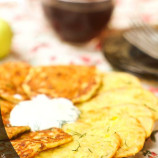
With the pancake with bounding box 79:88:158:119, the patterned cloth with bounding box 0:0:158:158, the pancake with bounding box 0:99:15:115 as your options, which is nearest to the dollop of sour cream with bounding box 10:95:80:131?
the pancake with bounding box 0:99:15:115

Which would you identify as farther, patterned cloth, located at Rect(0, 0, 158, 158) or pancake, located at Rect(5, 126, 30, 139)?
patterned cloth, located at Rect(0, 0, 158, 158)

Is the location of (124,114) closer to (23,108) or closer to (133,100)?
(133,100)

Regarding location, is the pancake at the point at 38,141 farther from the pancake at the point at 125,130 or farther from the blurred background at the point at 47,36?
the blurred background at the point at 47,36

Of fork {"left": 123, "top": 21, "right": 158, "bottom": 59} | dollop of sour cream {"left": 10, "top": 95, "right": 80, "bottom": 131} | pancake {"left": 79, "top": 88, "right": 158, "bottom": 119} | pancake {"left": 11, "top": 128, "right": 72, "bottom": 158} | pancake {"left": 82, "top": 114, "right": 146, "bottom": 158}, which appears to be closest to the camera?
pancake {"left": 11, "top": 128, "right": 72, "bottom": 158}

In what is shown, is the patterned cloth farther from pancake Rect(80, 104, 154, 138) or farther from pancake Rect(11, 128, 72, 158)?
pancake Rect(11, 128, 72, 158)

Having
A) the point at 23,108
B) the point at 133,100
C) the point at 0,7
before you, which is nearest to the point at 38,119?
the point at 23,108

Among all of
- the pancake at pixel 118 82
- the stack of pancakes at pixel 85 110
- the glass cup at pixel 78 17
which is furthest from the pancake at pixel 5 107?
the glass cup at pixel 78 17

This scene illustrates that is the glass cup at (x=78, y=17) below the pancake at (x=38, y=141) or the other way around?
the other way around

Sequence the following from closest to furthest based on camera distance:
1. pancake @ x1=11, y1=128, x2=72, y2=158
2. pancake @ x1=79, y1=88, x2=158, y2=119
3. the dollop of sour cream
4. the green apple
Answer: pancake @ x1=11, y1=128, x2=72, y2=158 → the dollop of sour cream → pancake @ x1=79, y1=88, x2=158, y2=119 → the green apple
